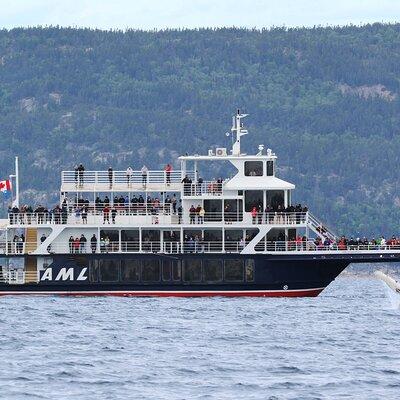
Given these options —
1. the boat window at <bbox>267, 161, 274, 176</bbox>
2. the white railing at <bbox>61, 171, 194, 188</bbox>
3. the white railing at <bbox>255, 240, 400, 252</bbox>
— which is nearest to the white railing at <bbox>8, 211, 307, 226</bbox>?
the white railing at <bbox>255, 240, 400, 252</bbox>

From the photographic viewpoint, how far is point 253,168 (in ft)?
338

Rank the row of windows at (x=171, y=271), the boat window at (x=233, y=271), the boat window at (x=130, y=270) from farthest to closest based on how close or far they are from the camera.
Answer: the boat window at (x=130, y=270), the row of windows at (x=171, y=271), the boat window at (x=233, y=271)

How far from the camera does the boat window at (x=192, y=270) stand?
101250 mm

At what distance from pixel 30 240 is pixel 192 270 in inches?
344

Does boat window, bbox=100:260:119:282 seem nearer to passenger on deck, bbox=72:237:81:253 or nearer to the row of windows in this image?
the row of windows

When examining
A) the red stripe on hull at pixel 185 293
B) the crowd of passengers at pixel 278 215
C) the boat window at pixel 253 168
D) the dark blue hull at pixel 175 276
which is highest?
the boat window at pixel 253 168

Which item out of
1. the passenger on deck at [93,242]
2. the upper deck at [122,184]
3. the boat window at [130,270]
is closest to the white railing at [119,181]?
the upper deck at [122,184]

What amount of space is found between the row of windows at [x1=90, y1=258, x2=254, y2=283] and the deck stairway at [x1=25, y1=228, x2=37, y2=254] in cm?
339

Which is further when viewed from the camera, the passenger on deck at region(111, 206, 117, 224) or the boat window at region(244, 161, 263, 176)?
the boat window at region(244, 161, 263, 176)

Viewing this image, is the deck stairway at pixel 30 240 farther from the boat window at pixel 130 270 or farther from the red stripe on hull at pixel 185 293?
the boat window at pixel 130 270

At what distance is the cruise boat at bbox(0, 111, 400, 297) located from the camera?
10094cm

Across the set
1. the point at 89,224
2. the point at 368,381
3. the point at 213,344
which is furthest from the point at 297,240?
the point at 368,381

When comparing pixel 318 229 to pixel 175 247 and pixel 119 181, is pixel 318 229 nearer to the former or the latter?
pixel 175 247

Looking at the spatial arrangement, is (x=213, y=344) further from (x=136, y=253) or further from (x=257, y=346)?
(x=136, y=253)
